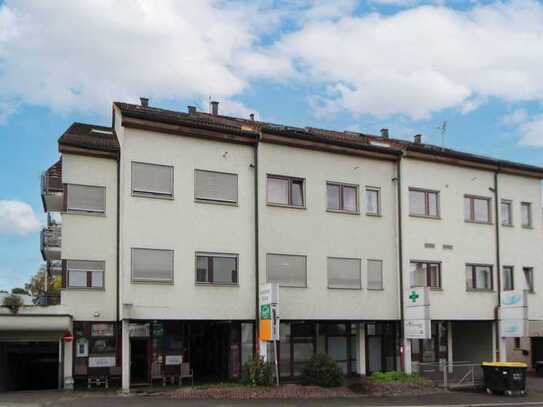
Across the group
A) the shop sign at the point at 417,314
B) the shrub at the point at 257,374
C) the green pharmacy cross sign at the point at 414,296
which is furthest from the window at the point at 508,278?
the shrub at the point at 257,374

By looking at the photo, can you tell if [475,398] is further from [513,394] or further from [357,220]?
[357,220]

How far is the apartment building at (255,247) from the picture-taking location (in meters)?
24.5

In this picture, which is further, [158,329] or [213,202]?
[158,329]

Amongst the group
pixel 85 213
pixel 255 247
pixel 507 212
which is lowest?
pixel 255 247

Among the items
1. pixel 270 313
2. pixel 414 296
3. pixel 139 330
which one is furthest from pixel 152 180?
pixel 414 296

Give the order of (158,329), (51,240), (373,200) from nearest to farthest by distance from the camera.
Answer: (158,329) < (51,240) < (373,200)

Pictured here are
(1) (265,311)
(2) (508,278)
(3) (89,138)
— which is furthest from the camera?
(2) (508,278)

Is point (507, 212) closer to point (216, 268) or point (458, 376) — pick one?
point (458, 376)

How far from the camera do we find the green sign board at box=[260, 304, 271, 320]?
78.4 ft

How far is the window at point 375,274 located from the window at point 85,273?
10.0 metres

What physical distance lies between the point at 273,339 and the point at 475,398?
6843 mm

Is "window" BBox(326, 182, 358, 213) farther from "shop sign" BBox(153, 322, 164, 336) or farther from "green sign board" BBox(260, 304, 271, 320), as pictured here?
"shop sign" BBox(153, 322, 164, 336)

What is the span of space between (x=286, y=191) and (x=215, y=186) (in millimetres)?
2835

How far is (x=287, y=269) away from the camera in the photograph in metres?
26.4
